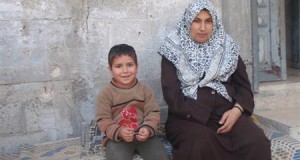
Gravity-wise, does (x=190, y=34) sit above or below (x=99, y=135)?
above

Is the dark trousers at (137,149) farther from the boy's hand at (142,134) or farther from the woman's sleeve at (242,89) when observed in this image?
the woman's sleeve at (242,89)

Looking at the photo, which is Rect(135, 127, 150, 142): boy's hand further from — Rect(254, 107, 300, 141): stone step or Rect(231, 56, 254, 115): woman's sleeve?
Rect(254, 107, 300, 141): stone step

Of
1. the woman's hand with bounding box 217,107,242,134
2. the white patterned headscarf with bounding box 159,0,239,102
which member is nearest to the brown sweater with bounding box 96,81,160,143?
the white patterned headscarf with bounding box 159,0,239,102

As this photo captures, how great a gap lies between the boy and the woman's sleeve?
0.69 meters

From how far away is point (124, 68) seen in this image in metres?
2.61

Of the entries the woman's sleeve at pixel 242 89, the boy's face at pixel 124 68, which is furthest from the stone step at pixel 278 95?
the boy's face at pixel 124 68

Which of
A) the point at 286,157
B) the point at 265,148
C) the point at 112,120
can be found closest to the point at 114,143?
the point at 112,120

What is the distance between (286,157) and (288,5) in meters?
3.43

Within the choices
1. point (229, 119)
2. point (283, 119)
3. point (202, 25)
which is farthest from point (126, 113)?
point (283, 119)

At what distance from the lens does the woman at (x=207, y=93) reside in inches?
103

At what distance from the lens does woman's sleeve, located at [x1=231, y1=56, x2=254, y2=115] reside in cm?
288

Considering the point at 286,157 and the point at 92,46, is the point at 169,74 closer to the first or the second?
the point at 92,46

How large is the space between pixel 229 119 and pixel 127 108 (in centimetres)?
77

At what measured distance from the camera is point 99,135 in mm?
3084
